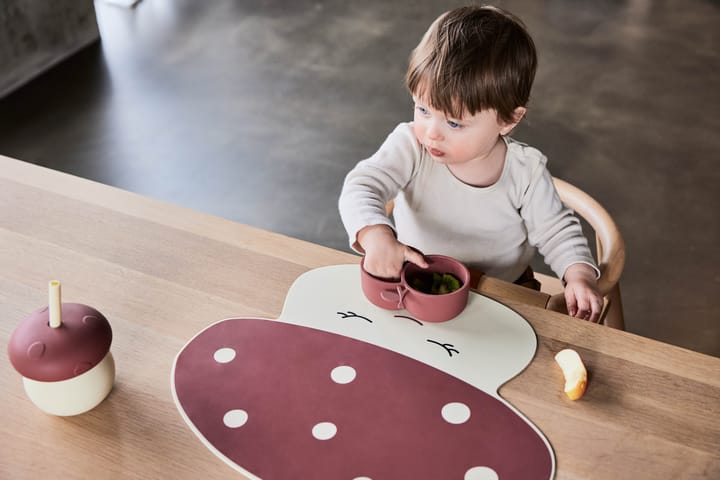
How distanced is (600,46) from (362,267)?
116 inches

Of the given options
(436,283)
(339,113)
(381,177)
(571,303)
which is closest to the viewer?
(436,283)

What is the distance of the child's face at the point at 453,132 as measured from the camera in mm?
1273

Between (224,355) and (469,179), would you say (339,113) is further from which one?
(224,355)

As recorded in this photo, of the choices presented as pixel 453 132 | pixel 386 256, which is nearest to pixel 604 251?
pixel 453 132

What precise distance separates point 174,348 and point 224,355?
7cm

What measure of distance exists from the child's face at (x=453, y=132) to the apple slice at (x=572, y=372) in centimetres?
39

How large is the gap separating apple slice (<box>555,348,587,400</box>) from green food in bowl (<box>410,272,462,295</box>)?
169 millimetres

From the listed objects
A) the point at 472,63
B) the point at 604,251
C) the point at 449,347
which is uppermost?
the point at 472,63

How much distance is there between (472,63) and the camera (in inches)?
48.0

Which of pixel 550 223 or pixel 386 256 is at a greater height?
pixel 386 256

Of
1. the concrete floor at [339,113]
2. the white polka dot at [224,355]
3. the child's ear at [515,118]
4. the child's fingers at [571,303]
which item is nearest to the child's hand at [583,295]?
the child's fingers at [571,303]

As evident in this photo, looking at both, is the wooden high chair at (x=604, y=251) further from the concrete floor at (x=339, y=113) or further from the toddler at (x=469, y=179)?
the concrete floor at (x=339, y=113)

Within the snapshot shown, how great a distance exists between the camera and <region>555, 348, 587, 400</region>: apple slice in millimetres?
1010

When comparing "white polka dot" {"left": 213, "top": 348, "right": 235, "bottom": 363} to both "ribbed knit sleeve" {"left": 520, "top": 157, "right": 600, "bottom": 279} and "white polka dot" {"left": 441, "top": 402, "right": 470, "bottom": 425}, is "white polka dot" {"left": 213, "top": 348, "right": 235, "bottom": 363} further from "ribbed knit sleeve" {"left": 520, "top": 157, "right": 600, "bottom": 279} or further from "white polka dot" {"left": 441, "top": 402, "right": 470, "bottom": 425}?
"ribbed knit sleeve" {"left": 520, "top": 157, "right": 600, "bottom": 279}
